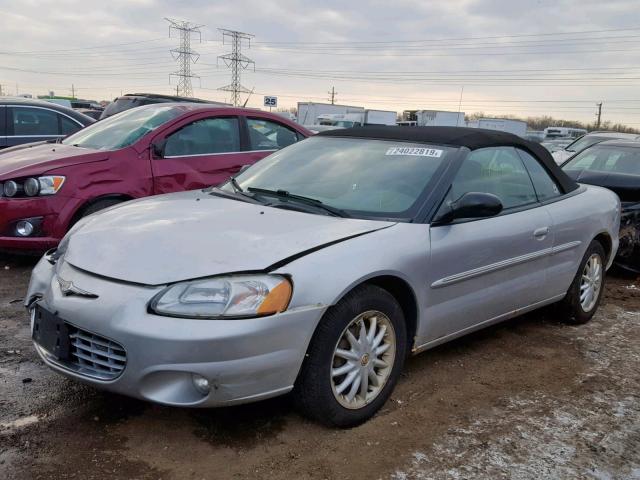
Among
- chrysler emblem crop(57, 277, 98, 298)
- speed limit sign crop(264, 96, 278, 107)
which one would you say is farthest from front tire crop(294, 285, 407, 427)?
speed limit sign crop(264, 96, 278, 107)

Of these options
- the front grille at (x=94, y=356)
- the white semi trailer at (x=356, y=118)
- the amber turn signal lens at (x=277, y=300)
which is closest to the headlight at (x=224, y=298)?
the amber turn signal lens at (x=277, y=300)

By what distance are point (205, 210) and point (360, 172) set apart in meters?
0.97

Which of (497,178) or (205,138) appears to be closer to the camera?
(497,178)

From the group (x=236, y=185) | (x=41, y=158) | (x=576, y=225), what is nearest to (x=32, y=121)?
(x=41, y=158)

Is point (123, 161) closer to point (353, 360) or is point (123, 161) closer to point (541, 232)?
point (353, 360)

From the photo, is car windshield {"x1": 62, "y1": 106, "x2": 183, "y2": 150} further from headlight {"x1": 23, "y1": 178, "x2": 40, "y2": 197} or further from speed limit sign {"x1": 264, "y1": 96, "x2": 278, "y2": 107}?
speed limit sign {"x1": 264, "y1": 96, "x2": 278, "y2": 107}

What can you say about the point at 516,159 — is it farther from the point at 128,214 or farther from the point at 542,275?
the point at 128,214

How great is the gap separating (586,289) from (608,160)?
9.79ft

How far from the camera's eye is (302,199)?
3.44 meters

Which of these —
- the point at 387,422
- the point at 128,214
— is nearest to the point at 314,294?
the point at 387,422

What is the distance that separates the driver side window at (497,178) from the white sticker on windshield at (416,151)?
18cm

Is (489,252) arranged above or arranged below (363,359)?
above

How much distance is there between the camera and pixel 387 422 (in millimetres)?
2996

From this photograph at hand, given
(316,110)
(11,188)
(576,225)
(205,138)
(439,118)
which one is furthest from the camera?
(439,118)
